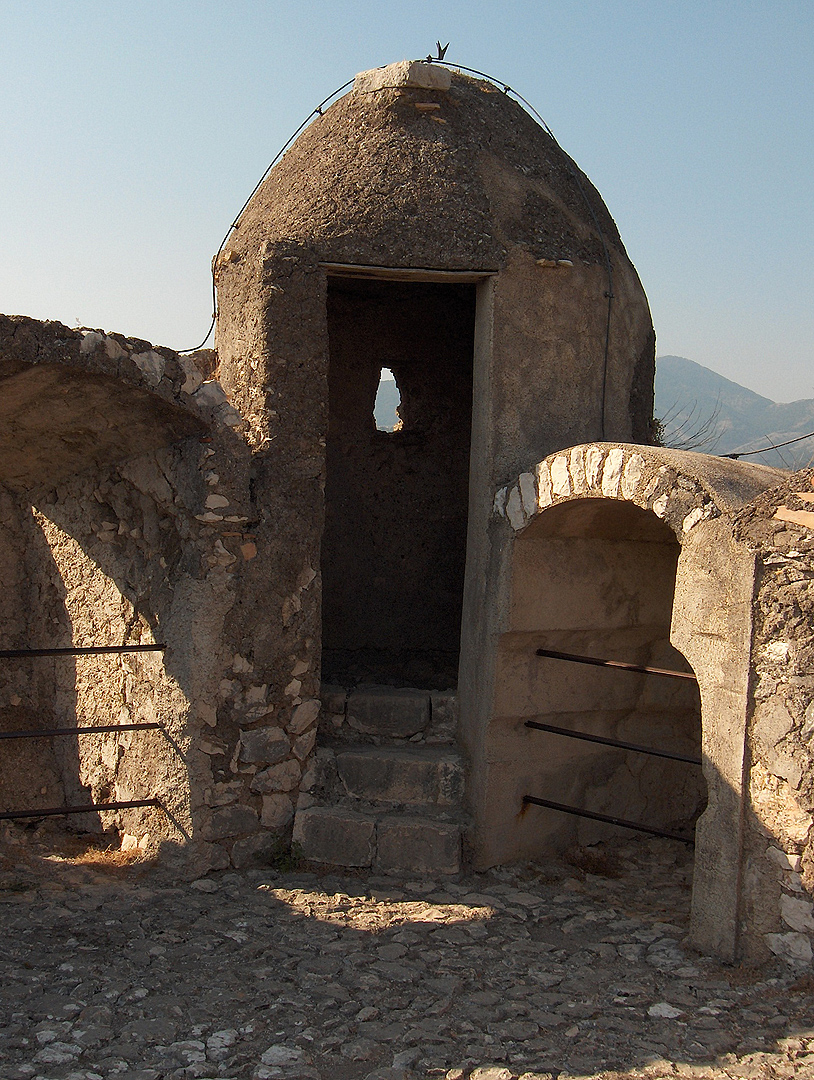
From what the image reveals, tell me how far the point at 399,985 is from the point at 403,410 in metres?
4.59

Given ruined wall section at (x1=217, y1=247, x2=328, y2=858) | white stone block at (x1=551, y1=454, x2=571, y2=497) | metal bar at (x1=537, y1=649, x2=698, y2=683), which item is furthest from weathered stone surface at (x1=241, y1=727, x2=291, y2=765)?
white stone block at (x1=551, y1=454, x2=571, y2=497)

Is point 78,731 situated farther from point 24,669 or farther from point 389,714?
point 389,714

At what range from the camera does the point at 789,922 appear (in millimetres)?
3912

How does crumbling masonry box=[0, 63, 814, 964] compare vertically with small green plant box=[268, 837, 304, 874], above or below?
above

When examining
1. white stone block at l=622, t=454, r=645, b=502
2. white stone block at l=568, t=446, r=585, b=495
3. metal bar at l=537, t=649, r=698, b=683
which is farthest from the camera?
white stone block at l=568, t=446, r=585, b=495

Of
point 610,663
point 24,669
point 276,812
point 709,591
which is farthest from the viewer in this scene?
point 24,669

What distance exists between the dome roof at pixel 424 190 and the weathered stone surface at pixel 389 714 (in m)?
2.40

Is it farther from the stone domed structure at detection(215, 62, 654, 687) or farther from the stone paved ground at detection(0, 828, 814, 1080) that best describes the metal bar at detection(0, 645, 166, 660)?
the stone paved ground at detection(0, 828, 814, 1080)

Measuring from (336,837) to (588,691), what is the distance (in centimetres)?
161

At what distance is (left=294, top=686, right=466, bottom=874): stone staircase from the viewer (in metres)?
5.19

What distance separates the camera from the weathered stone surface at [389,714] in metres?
5.73

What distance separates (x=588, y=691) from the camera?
223 inches

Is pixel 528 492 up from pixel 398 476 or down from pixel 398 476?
down

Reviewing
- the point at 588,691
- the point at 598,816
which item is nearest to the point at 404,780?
the point at 598,816
